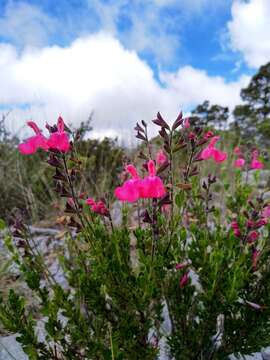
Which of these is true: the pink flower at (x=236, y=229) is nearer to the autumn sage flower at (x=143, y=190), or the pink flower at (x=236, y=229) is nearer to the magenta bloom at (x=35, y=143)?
the autumn sage flower at (x=143, y=190)

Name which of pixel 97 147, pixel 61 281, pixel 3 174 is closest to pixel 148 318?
pixel 61 281

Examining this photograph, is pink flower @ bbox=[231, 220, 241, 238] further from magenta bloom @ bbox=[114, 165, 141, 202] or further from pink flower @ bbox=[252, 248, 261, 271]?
magenta bloom @ bbox=[114, 165, 141, 202]

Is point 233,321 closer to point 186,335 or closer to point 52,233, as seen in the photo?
point 186,335

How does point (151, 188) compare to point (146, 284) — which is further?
point (146, 284)

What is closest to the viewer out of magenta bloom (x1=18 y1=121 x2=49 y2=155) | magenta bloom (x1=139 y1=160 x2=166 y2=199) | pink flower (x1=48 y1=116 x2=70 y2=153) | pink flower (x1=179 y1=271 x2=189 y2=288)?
magenta bloom (x1=139 y1=160 x2=166 y2=199)

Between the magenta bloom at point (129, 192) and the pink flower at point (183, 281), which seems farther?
the pink flower at point (183, 281)

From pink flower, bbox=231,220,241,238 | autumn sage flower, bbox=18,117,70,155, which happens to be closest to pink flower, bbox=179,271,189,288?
pink flower, bbox=231,220,241,238

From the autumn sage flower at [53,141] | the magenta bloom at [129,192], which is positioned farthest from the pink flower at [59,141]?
the magenta bloom at [129,192]

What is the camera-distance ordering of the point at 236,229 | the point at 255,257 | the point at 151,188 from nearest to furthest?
the point at 151,188 → the point at 255,257 → the point at 236,229

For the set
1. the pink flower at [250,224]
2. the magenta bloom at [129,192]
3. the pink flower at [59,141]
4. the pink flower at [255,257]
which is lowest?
the pink flower at [255,257]

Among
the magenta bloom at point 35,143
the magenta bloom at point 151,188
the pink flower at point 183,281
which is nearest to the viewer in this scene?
the magenta bloom at point 151,188

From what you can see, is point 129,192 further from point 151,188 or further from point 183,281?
point 183,281

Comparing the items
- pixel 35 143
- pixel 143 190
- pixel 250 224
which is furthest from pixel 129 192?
pixel 250 224

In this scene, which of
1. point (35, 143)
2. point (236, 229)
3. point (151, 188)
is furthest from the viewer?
point (236, 229)
